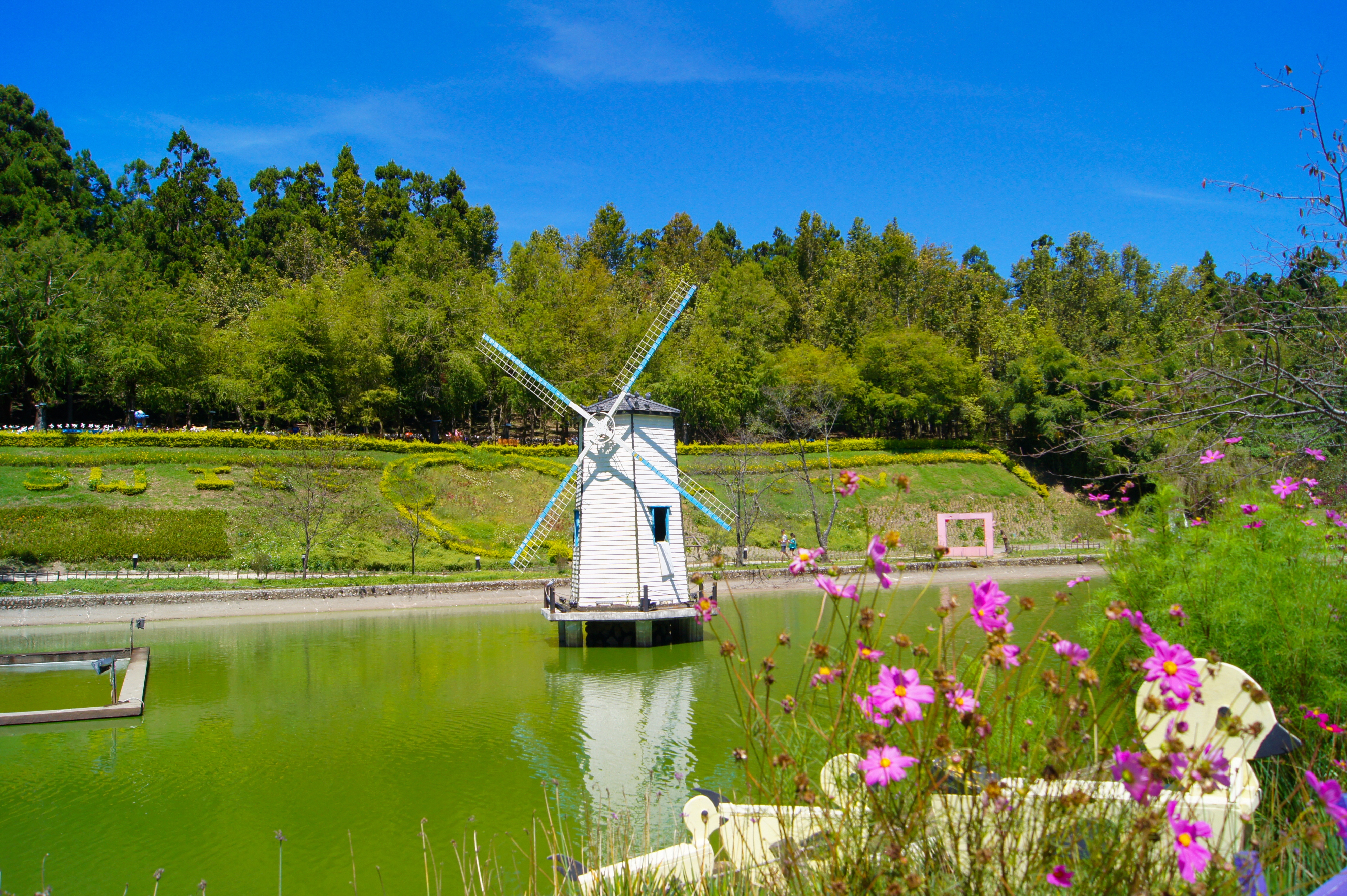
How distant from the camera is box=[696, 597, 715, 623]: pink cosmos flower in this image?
2.91m

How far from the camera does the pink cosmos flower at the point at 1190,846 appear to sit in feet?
6.23

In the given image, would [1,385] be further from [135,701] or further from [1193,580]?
[1193,580]

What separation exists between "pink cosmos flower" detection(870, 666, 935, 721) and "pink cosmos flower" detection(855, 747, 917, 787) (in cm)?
11

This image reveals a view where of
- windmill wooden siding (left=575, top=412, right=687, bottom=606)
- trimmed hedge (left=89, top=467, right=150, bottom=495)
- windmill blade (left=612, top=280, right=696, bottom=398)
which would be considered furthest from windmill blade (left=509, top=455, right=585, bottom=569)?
trimmed hedge (left=89, top=467, right=150, bottom=495)

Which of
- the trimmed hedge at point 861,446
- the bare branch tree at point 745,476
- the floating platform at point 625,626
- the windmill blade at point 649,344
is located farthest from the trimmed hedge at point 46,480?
the trimmed hedge at point 861,446

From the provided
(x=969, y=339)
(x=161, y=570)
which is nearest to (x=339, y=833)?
(x=161, y=570)

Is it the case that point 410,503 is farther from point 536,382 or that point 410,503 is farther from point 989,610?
point 989,610

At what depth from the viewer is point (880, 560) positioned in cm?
242

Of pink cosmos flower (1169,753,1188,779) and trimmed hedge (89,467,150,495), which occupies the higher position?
trimmed hedge (89,467,150,495)

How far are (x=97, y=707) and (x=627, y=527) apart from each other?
32.0ft

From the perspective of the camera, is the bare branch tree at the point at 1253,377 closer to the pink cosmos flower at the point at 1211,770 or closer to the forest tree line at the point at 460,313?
the pink cosmos flower at the point at 1211,770

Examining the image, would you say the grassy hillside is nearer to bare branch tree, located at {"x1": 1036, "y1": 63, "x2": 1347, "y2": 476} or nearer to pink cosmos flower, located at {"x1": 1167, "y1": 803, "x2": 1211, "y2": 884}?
bare branch tree, located at {"x1": 1036, "y1": 63, "x2": 1347, "y2": 476}

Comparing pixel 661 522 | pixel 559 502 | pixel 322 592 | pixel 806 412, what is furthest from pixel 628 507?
pixel 806 412

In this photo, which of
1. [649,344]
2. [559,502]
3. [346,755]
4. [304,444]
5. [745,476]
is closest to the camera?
[346,755]
